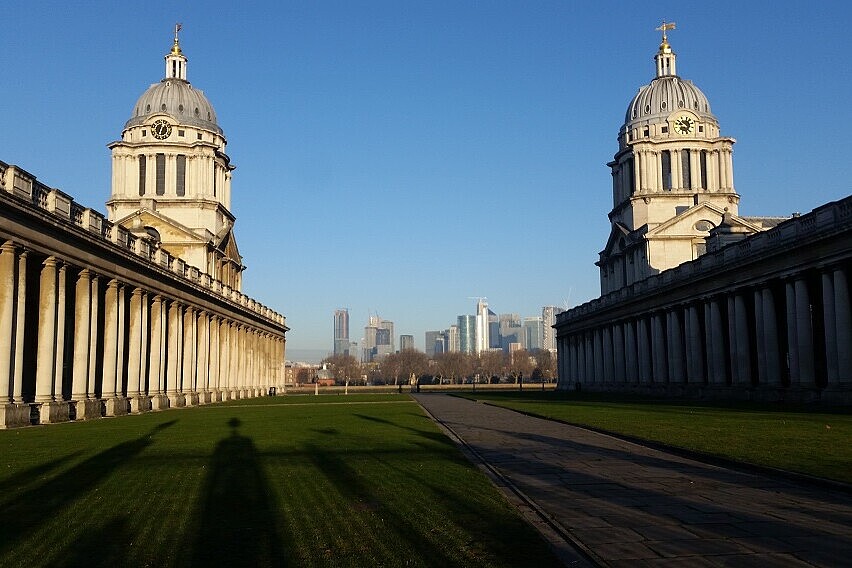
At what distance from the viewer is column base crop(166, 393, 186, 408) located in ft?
211

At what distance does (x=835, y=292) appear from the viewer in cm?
4866

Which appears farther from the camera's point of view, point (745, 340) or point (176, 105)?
point (176, 105)

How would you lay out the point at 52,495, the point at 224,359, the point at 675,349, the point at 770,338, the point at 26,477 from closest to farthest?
1. the point at 52,495
2. the point at 26,477
3. the point at 770,338
4. the point at 675,349
5. the point at 224,359

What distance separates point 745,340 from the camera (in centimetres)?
6225

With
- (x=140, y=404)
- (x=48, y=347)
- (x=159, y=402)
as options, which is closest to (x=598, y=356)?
(x=159, y=402)

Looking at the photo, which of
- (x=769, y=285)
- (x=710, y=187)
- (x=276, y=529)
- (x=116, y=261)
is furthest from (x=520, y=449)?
(x=710, y=187)

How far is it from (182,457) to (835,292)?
39.2 meters

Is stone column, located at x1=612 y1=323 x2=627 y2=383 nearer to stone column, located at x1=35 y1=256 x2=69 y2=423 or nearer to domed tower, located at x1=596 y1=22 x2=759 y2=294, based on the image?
domed tower, located at x1=596 y1=22 x2=759 y2=294

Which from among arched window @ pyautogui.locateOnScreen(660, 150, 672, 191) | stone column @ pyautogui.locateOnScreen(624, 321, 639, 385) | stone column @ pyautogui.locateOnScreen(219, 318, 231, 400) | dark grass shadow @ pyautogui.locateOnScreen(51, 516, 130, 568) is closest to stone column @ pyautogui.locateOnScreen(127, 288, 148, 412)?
stone column @ pyautogui.locateOnScreen(219, 318, 231, 400)

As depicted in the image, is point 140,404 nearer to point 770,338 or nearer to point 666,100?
point 770,338

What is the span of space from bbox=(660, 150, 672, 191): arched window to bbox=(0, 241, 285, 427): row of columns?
60974 millimetres

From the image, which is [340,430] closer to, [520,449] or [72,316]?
[520,449]

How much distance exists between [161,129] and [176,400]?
51293mm

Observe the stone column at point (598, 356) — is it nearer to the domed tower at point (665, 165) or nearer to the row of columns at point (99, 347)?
the domed tower at point (665, 165)
